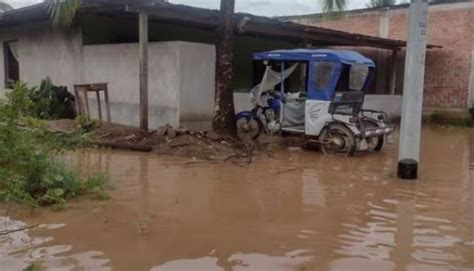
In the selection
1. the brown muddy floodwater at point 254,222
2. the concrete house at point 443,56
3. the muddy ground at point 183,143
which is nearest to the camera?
the brown muddy floodwater at point 254,222

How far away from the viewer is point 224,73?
1153cm

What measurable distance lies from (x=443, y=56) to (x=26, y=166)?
709 inches

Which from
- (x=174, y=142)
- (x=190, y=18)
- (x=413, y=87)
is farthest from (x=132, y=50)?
(x=413, y=87)

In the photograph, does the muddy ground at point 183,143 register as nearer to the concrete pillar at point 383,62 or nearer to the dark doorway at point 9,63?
the dark doorway at point 9,63

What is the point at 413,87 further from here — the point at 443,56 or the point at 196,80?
the point at 443,56

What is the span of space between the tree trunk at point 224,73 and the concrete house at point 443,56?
27.7ft

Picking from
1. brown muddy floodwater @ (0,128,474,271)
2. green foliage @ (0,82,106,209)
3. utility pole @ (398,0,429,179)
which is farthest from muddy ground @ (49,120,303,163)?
green foliage @ (0,82,106,209)

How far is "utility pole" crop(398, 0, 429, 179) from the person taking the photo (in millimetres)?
8273

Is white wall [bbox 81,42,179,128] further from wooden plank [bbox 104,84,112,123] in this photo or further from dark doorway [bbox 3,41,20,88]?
dark doorway [bbox 3,41,20,88]

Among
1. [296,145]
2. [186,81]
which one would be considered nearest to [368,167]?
[296,145]

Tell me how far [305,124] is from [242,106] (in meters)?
4.44

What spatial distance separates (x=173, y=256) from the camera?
4.62 metres

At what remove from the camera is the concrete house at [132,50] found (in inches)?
492

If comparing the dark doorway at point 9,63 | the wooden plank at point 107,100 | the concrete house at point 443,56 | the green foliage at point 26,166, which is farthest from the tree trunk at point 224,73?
the dark doorway at point 9,63
